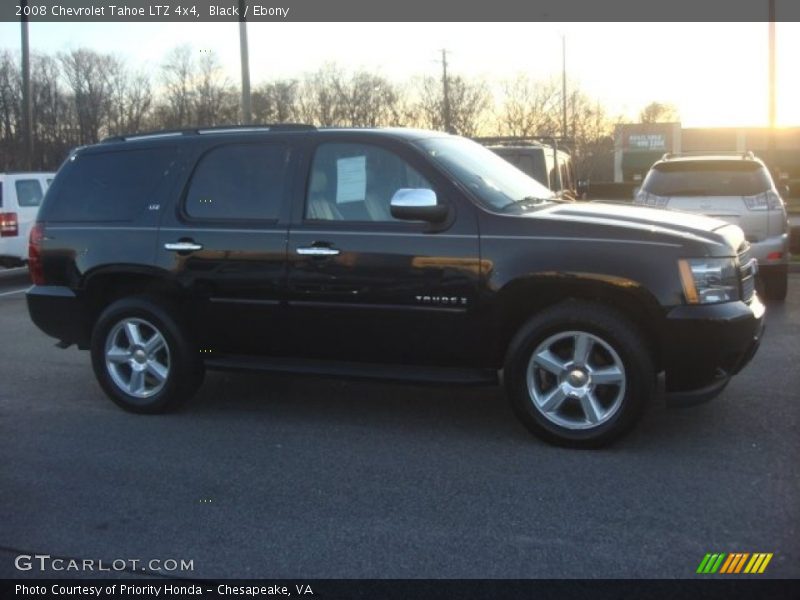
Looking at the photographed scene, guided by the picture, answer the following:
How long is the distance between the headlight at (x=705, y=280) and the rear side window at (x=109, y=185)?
3.48m

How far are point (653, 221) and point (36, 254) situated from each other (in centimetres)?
433

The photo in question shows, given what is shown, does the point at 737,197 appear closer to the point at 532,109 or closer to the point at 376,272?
the point at 376,272

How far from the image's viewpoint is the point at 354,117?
37.4m

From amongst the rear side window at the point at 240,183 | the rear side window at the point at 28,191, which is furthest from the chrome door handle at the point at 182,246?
the rear side window at the point at 28,191

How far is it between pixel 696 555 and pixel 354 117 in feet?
115

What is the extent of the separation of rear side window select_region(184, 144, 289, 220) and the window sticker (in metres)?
0.38

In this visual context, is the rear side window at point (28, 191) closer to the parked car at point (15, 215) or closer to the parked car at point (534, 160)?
the parked car at point (15, 215)

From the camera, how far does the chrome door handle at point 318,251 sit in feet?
17.7

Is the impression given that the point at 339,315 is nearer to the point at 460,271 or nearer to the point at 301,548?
the point at 460,271

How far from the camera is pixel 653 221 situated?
201 inches

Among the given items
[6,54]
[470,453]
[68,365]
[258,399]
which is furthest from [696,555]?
[6,54]

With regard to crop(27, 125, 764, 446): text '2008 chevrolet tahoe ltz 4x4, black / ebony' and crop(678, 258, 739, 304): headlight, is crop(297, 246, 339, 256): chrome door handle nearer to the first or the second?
crop(27, 125, 764, 446): text '2008 chevrolet tahoe ltz 4x4, black / ebony'

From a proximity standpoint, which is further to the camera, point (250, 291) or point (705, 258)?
point (250, 291)

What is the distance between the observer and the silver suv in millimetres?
9430
